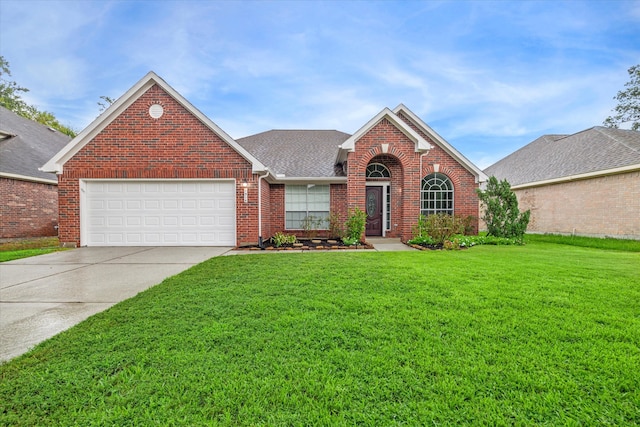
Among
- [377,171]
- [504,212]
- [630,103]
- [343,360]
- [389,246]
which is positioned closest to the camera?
[343,360]

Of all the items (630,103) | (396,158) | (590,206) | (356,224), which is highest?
(630,103)

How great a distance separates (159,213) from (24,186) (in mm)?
8492

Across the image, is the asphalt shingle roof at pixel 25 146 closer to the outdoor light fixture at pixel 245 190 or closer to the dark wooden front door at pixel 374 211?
the outdoor light fixture at pixel 245 190

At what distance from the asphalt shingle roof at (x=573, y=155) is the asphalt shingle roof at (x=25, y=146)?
25267 mm

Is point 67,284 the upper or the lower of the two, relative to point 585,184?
lower

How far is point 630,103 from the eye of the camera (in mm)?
23656

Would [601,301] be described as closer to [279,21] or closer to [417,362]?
[417,362]

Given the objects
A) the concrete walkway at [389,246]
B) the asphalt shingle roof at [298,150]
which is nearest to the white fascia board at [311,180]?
the asphalt shingle roof at [298,150]

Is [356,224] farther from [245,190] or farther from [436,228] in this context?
[245,190]

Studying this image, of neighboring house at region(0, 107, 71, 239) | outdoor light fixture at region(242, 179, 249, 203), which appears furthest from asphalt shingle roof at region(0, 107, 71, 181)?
outdoor light fixture at region(242, 179, 249, 203)

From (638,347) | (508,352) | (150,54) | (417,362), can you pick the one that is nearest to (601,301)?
(638,347)

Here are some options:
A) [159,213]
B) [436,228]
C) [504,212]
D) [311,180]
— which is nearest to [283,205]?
[311,180]

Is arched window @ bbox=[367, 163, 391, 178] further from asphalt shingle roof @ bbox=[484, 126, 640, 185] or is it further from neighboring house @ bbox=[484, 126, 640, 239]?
asphalt shingle roof @ bbox=[484, 126, 640, 185]

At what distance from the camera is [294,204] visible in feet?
40.8
